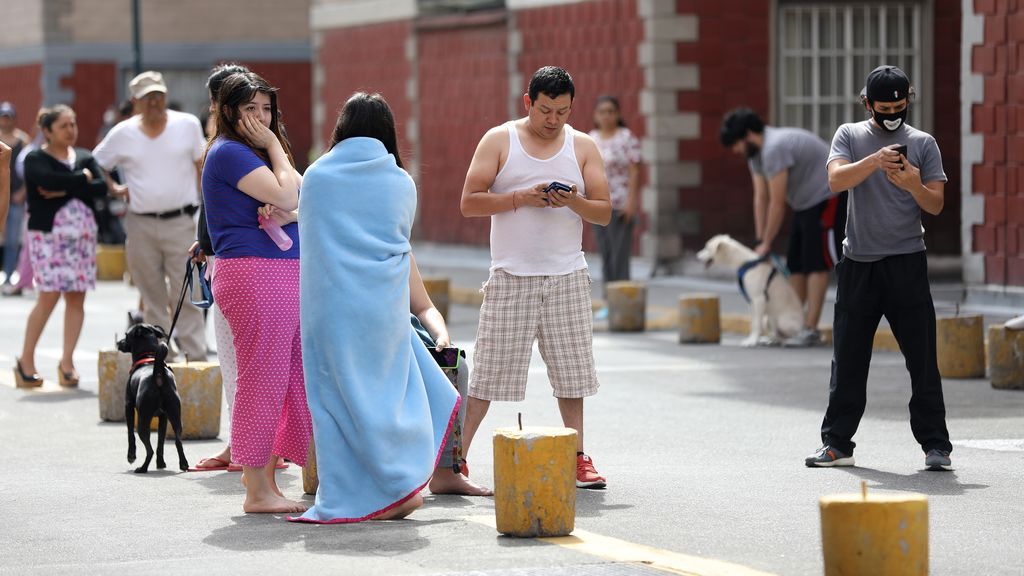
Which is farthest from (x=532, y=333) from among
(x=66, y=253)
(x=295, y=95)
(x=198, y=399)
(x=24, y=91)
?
(x=24, y=91)

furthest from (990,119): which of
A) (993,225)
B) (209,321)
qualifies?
(209,321)

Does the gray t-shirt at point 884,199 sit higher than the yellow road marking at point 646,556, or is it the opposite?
the gray t-shirt at point 884,199

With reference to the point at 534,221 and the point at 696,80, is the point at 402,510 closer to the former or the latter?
the point at 534,221

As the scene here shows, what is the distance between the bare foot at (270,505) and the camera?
812 centimetres

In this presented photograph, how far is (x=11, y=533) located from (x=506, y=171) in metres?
2.62

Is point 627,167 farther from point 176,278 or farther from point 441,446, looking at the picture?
point 441,446

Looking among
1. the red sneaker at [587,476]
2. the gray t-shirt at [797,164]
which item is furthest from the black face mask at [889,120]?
the gray t-shirt at [797,164]

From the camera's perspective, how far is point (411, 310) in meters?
8.40

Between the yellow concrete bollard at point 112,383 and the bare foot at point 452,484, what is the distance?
10.6 feet

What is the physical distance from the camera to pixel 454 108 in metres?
27.0

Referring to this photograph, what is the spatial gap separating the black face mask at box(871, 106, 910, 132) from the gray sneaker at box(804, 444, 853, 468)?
1512 mm

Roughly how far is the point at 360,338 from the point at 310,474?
42.5 inches

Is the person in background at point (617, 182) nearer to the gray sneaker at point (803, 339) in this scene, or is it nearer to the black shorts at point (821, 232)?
the gray sneaker at point (803, 339)

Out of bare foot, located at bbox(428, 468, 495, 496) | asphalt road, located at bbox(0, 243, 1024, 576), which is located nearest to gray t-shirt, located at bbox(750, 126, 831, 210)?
asphalt road, located at bbox(0, 243, 1024, 576)
